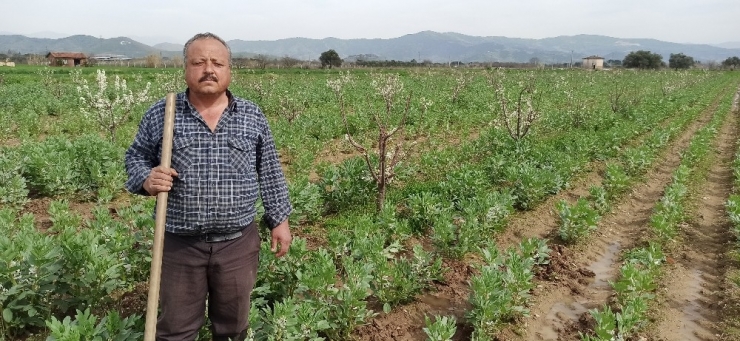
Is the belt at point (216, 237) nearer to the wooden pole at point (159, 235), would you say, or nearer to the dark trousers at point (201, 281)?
the dark trousers at point (201, 281)

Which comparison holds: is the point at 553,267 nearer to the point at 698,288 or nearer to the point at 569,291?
the point at 569,291

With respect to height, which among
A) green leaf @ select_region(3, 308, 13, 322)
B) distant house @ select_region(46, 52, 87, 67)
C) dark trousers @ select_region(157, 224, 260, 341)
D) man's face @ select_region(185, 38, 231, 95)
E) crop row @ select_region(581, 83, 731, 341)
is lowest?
crop row @ select_region(581, 83, 731, 341)

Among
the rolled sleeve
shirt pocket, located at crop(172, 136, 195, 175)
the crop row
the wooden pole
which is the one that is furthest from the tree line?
the wooden pole

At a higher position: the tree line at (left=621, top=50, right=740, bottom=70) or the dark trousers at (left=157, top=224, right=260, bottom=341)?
the tree line at (left=621, top=50, right=740, bottom=70)

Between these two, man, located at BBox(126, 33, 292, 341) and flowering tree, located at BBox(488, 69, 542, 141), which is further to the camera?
flowering tree, located at BBox(488, 69, 542, 141)

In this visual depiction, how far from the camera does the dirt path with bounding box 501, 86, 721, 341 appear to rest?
199 inches

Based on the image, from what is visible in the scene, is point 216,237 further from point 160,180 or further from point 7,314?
point 7,314

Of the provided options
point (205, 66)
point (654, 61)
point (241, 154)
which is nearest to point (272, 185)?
point (241, 154)

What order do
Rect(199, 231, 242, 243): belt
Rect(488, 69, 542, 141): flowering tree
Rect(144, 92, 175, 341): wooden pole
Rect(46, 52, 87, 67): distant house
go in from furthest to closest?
Rect(46, 52, 87, 67): distant house → Rect(488, 69, 542, 141): flowering tree → Rect(199, 231, 242, 243): belt → Rect(144, 92, 175, 341): wooden pole

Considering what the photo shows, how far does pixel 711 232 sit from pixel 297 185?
6.74m

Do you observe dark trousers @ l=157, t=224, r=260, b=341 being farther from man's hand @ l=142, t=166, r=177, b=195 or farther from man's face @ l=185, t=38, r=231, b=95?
man's face @ l=185, t=38, r=231, b=95

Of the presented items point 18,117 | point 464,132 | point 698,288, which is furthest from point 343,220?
point 18,117

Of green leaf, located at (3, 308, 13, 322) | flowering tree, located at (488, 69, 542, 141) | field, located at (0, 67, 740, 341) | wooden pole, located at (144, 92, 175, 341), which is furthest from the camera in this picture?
flowering tree, located at (488, 69, 542, 141)

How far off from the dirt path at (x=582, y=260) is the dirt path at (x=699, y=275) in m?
0.62
